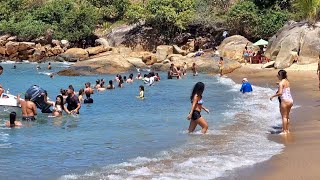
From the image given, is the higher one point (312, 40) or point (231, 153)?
point (312, 40)

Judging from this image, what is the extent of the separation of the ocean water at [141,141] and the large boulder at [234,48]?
1823 cm

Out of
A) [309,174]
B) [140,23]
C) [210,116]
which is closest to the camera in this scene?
[309,174]

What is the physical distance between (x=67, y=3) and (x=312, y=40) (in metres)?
35.0

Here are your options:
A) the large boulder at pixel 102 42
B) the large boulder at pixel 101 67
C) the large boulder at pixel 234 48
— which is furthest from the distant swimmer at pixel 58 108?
the large boulder at pixel 102 42

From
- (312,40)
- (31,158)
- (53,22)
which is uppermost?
(53,22)

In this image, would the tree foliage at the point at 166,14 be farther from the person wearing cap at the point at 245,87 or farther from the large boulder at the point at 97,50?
the person wearing cap at the point at 245,87

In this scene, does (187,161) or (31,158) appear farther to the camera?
(31,158)

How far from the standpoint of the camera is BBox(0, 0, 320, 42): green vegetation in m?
44.9

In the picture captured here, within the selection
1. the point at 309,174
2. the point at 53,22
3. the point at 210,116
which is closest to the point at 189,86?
the point at 210,116

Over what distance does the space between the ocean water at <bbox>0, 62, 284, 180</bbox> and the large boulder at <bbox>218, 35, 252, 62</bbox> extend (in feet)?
59.8

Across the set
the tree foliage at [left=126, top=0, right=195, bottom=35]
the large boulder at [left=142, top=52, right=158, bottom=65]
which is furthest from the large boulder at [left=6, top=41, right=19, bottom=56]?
the large boulder at [left=142, top=52, right=158, bottom=65]

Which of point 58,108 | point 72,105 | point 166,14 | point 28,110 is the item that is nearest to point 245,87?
point 72,105

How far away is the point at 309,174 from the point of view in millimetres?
8266

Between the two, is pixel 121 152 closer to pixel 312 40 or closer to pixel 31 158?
pixel 31 158
